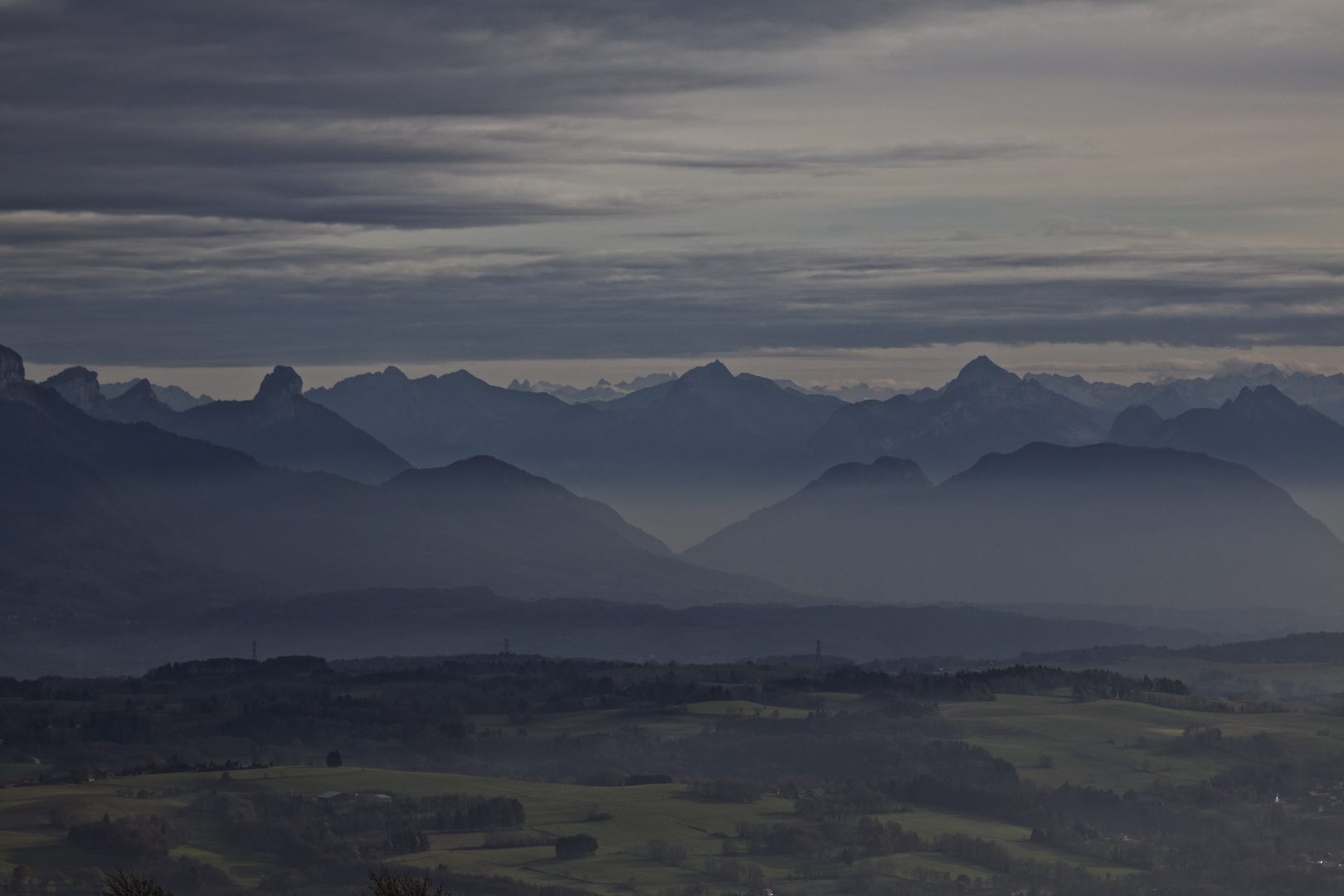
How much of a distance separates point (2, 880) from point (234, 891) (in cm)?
2525

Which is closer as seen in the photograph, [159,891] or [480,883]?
[159,891]

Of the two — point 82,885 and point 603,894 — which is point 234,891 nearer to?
point 82,885

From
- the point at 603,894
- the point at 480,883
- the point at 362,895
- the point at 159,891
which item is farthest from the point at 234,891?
the point at 159,891

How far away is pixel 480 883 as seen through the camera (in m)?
196

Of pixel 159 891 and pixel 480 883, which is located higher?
pixel 159 891

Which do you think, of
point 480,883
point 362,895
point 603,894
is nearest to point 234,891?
point 362,895

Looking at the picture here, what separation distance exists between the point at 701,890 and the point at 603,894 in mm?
12374

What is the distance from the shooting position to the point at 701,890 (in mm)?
198500

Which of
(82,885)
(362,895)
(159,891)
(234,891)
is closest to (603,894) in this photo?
(362,895)

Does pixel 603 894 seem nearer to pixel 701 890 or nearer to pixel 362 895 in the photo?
pixel 701 890

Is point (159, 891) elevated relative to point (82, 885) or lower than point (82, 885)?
elevated

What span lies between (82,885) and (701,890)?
69282mm

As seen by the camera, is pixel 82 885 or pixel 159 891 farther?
pixel 82 885

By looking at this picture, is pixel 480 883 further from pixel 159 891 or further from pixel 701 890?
pixel 159 891
